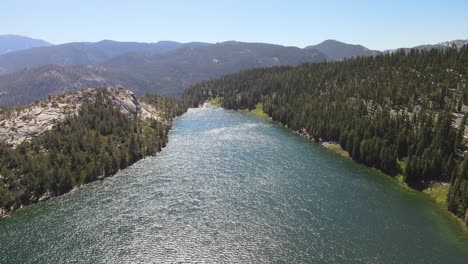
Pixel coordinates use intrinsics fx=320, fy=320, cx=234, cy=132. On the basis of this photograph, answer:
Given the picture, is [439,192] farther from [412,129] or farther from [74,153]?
[74,153]

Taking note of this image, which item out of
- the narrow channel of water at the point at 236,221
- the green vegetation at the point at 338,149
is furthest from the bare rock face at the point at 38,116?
the green vegetation at the point at 338,149

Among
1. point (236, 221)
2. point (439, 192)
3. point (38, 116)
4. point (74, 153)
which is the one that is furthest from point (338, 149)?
point (38, 116)

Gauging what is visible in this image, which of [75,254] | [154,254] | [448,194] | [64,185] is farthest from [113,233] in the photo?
[448,194]

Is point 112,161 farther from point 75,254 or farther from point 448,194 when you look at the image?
point 448,194

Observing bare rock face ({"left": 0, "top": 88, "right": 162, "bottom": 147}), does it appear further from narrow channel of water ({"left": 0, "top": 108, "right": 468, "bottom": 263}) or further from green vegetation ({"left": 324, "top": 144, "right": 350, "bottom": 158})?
green vegetation ({"left": 324, "top": 144, "right": 350, "bottom": 158})

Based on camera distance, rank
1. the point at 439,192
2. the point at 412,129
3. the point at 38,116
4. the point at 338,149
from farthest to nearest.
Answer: the point at 338,149, the point at 38,116, the point at 412,129, the point at 439,192

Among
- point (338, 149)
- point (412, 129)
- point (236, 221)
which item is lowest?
point (338, 149)

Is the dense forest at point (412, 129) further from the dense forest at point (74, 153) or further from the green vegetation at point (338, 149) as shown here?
the dense forest at point (74, 153)
